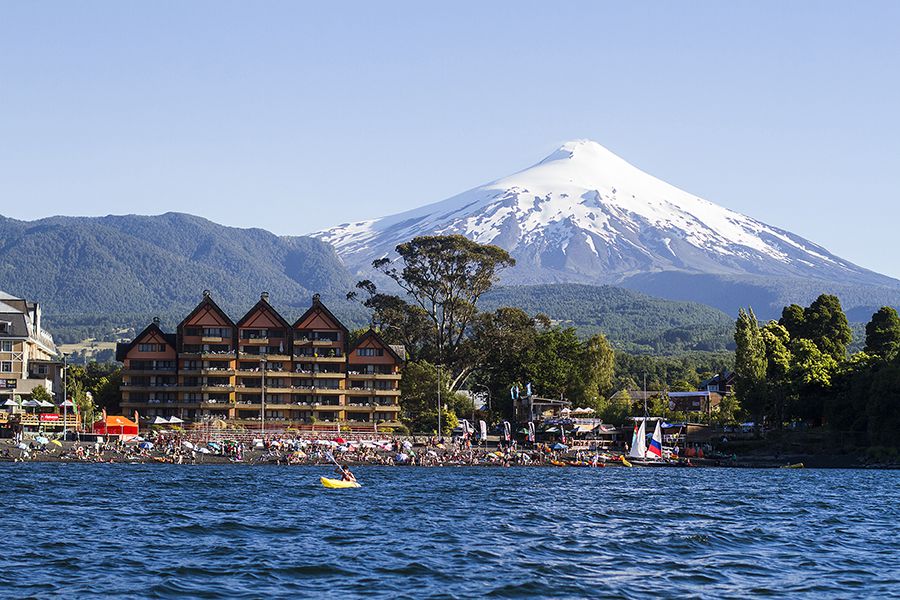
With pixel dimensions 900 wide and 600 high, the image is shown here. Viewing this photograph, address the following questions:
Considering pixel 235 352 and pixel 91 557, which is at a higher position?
pixel 235 352

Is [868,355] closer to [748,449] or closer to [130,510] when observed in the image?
[748,449]

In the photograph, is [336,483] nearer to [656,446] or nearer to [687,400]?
[656,446]

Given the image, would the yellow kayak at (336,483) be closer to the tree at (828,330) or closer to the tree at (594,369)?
the tree at (594,369)

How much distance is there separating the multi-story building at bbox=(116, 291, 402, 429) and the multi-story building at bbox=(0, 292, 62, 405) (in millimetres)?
8753

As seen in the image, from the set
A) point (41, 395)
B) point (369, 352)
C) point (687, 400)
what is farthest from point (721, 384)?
point (41, 395)

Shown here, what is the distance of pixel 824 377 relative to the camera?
117188 mm

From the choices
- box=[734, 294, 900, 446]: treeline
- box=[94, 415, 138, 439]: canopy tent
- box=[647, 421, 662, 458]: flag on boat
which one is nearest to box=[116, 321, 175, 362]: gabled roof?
box=[94, 415, 138, 439]: canopy tent

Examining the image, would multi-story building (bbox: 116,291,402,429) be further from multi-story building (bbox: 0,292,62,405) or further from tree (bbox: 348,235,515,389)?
multi-story building (bbox: 0,292,62,405)

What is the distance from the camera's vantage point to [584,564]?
41812 mm

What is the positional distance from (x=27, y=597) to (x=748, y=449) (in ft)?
298

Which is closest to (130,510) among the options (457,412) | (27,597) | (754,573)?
(27,597)

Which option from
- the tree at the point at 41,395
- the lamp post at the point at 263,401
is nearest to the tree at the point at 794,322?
the lamp post at the point at 263,401

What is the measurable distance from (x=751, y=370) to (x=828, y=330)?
20304 mm

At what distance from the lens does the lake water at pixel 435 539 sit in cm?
3738
